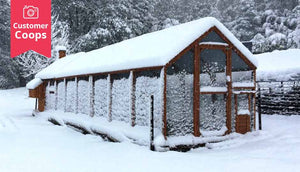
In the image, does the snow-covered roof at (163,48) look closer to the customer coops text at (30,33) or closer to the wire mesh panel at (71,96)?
the wire mesh panel at (71,96)

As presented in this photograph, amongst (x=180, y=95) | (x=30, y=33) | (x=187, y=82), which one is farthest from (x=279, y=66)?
(x=30, y=33)

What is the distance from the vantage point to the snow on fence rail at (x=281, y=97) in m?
14.2

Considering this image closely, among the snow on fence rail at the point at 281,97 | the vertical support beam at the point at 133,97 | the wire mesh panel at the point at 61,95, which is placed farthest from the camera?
the wire mesh panel at the point at 61,95

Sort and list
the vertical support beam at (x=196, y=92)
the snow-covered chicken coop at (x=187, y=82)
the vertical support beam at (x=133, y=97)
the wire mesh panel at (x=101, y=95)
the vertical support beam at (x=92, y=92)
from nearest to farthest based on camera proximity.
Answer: the snow-covered chicken coop at (x=187, y=82)
the vertical support beam at (x=196, y=92)
the vertical support beam at (x=133, y=97)
the wire mesh panel at (x=101, y=95)
the vertical support beam at (x=92, y=92)

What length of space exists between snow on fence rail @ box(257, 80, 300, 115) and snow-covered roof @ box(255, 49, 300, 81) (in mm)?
354

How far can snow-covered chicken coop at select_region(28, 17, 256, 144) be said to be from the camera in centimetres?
935

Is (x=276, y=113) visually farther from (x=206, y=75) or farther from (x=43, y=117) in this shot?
(x=43, y=117)

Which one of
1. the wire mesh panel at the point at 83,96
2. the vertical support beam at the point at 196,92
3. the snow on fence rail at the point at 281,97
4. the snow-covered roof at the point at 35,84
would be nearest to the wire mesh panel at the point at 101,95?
the wire mesh panel at the point at 83,96

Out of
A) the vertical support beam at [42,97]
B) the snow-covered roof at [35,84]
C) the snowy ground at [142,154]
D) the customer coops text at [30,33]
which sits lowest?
the snowy ground at [142,154]

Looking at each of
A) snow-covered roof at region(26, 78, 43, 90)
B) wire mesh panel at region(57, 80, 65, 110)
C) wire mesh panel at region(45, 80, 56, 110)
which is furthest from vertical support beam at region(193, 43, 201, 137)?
snow-covered roof at region(26, 78, 43, 90)

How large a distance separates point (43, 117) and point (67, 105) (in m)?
3.40

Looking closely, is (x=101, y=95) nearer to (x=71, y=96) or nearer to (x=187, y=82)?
(x=71, y=96)

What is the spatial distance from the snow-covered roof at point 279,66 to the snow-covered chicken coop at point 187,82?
4768mm

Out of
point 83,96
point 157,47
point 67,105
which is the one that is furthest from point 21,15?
point 157,47
